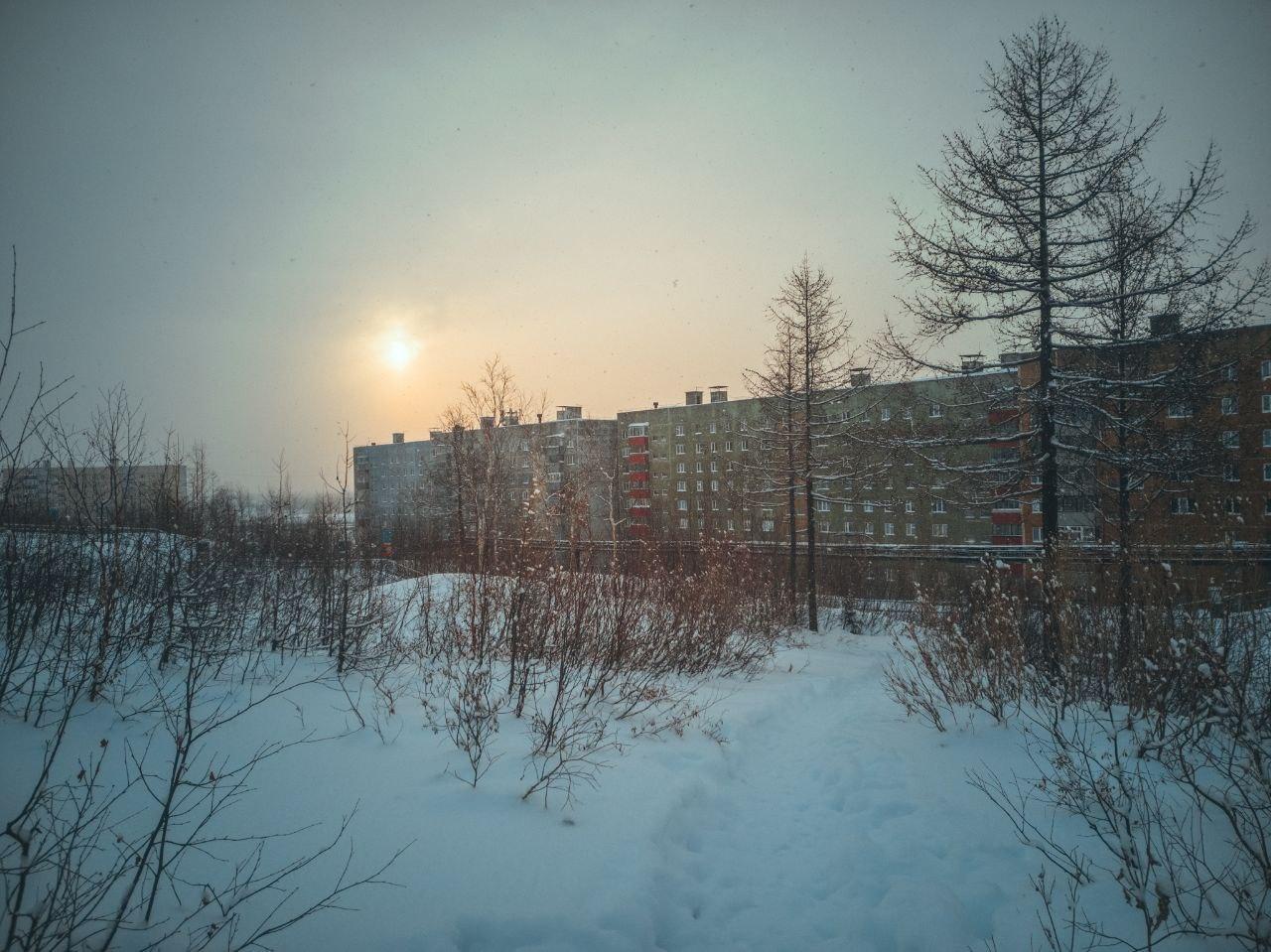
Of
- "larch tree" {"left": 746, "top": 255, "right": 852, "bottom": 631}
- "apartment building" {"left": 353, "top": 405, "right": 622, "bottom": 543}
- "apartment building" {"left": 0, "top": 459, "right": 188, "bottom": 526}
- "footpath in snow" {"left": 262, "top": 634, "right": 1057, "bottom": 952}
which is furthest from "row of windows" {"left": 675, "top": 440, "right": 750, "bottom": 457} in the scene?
"footpath in snow" {"left": 262, "top": 634, "right": 1057, "bottom": 952}

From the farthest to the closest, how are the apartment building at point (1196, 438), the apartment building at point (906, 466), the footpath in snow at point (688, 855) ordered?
the apartment building at point (906, 466)
the apartment building at point (1196, 438)
the footpath in snow at point (688, 855)

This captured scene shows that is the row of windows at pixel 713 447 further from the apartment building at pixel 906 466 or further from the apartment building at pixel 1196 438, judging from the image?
the apartment building at pixel 1196 438

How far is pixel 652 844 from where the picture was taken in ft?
11.2

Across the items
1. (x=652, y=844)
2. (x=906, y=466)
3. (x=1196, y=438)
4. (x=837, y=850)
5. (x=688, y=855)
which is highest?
(x=906, y=466)

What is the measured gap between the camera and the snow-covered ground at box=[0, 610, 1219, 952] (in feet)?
8.94

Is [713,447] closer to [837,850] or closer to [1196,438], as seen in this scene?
[1196,438]

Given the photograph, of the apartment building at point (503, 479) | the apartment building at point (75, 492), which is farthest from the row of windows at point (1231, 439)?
the apartment building at point (75, 492)

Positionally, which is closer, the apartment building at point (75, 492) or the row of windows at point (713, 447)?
the apartment building at point (75, 492)

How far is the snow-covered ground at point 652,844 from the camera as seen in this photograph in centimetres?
272

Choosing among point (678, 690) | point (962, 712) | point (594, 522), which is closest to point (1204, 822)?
point (962, 712)

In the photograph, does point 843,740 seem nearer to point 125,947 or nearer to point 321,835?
point 321,835

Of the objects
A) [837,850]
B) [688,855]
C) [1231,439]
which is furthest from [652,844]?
[1231,439]

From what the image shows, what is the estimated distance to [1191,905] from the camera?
2.61 meters

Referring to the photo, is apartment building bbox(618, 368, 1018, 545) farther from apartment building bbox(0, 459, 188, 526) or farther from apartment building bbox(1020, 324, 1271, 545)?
apartment building bbox(0, 459, 188, 526)
